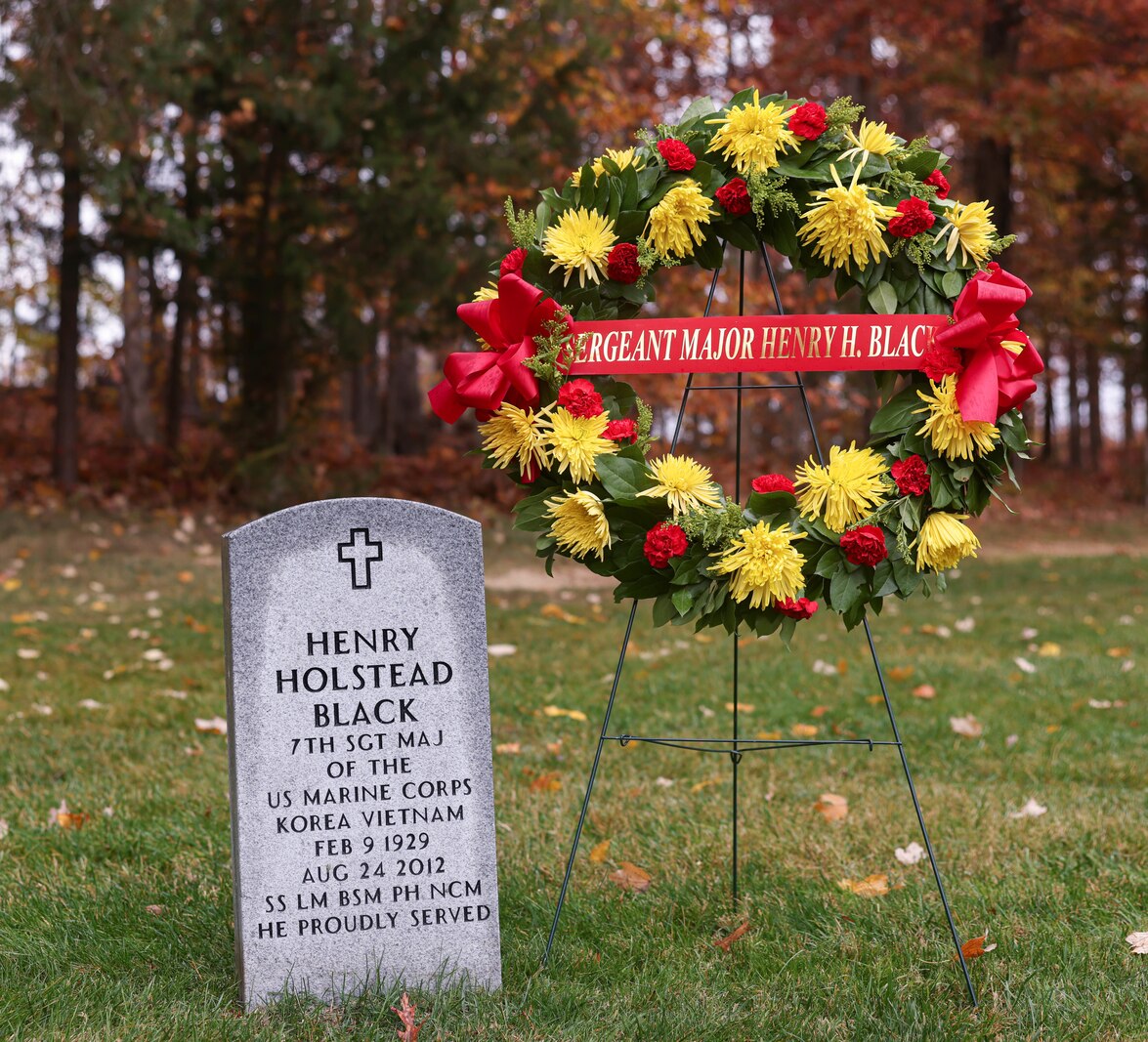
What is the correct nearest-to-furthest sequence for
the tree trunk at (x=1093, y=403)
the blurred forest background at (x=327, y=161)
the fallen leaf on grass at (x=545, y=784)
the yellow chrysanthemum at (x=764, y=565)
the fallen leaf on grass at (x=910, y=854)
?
the yellow chrysanthemum at (x=764, y=565)
the fallen leaf on grass at (x=910, y=854)
the fallen leaf on grass at (x=545, y=784)
the blurred forest background at (x=327, y=161)
the tree trunk at (x=1093, y=403)

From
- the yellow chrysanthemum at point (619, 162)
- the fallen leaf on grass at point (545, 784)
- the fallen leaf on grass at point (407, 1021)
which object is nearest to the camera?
the fallen leaf on grass at point (407, 1021)

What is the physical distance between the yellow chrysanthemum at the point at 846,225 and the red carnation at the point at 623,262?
1.49ft

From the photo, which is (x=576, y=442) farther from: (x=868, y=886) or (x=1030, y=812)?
(x=1030, y=812)

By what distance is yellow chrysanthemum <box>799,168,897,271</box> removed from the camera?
3.19 m

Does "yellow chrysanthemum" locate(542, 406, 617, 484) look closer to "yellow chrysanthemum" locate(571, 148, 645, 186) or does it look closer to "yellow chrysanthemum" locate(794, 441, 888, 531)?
"yellow chrysanthemum" locate(794, 441, 888, 531)

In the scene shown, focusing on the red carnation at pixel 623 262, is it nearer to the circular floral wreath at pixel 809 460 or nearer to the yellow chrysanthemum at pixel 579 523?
the circular floral wreath at pixel 809 460

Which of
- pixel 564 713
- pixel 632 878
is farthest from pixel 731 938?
pixel 564 713

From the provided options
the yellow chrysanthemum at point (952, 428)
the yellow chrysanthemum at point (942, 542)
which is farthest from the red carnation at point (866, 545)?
the yellow chrysanthemum at point (952, 428)

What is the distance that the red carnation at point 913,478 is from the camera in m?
3.21

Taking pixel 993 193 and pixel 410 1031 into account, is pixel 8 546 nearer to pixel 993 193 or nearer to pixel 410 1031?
pixel 410 1031

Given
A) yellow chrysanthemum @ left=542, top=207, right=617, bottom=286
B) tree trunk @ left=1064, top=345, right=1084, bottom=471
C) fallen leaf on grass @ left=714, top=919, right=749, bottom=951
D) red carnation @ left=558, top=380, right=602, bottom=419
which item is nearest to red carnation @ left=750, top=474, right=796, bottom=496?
red carnation @ left=558, top=380, right=602, bottom=419

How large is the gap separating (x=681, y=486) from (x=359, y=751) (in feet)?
3.54

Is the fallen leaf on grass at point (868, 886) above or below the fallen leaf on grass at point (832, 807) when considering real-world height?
below

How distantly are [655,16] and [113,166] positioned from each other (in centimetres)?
781
